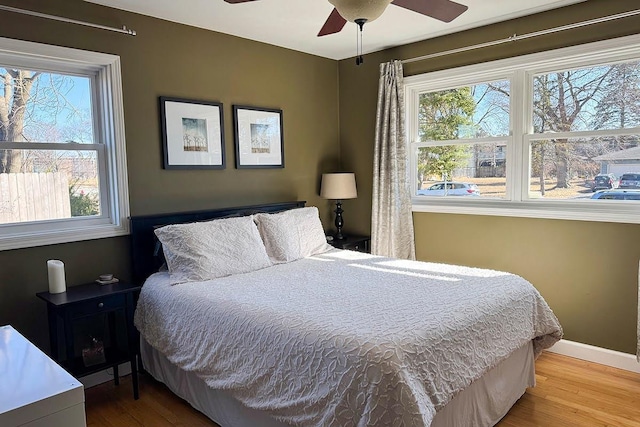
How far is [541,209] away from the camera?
3.42 m

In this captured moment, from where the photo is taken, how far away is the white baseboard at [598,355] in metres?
3.07

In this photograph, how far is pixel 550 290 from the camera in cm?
343

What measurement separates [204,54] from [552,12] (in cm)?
259

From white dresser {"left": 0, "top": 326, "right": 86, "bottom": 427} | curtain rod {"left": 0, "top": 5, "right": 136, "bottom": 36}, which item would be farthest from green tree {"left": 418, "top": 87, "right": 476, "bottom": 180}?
white dresser {"left": 0, "top": 326, "right": 86, "bottom": 427}

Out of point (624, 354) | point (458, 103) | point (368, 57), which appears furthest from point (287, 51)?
point (624, 354)

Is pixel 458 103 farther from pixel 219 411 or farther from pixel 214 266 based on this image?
pixel 219 411

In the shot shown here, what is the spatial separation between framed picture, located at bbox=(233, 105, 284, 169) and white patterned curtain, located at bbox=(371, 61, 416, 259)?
920mm

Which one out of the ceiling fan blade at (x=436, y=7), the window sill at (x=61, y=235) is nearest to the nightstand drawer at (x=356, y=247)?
the window sill at (x=61, y=235)

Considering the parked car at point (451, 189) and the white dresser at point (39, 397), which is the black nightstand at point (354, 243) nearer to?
the parked car at point (451, 189)

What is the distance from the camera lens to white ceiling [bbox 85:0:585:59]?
303 cm

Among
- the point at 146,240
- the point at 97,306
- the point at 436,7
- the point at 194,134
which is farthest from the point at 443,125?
the point at 97,306

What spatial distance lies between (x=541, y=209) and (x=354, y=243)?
1.61 m

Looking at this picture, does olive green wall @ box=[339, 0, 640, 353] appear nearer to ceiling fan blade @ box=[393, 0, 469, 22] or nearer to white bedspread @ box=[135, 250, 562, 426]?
white bedspread @ box=[135, 250, 562, 426]

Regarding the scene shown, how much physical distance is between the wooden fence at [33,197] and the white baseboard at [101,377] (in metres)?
1.08
